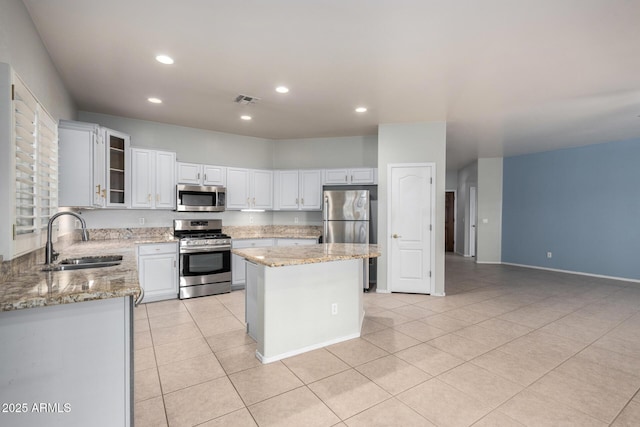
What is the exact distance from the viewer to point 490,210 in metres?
7.90

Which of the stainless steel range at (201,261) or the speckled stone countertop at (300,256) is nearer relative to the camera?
the speckled stone countertop at (300,256)

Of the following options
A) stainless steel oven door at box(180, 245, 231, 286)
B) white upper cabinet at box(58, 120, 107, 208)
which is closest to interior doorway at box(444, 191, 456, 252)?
stainless steel oven door at box(180, 245, 231, 286)

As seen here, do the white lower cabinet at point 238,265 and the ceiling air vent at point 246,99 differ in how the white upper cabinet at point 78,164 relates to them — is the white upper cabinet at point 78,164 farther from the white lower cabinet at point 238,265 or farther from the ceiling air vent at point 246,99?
the white lower cabinet at point 238,265

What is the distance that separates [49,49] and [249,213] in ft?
11.9

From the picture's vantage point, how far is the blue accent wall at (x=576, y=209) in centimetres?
582

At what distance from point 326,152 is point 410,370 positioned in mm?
4242

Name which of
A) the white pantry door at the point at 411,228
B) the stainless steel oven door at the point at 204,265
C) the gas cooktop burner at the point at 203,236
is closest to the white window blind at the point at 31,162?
the stainless steel oven door at the point at 204,265

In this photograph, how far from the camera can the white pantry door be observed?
4.79 meters

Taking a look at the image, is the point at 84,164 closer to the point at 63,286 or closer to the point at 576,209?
the point at 63,286

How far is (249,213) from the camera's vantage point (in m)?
5.82

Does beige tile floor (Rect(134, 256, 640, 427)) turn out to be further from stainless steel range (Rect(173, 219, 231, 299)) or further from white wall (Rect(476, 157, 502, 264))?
white wall (Rect(476, 157, 502, 264))

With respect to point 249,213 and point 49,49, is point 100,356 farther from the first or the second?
point 249,213

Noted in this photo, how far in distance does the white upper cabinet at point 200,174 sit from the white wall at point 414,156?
8.91 feet

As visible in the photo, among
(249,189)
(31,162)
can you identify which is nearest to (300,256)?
(31,162)
